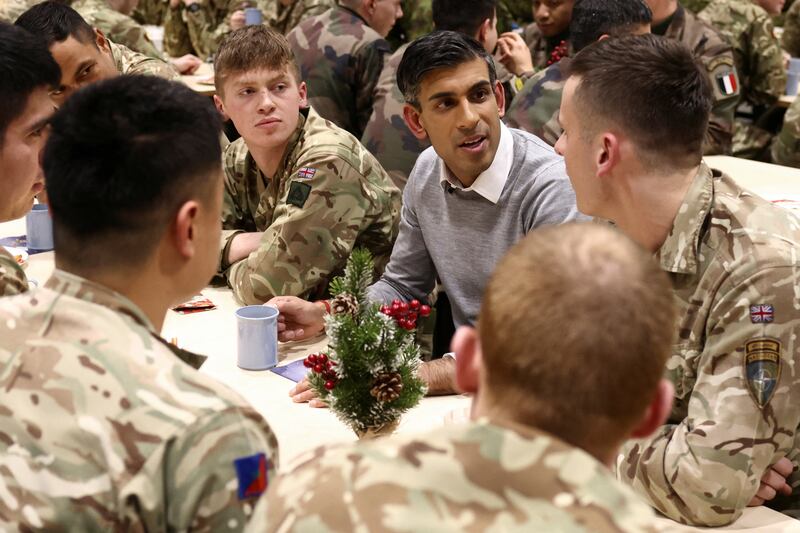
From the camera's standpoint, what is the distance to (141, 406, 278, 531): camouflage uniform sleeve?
3.57 ft

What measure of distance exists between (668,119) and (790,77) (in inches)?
158

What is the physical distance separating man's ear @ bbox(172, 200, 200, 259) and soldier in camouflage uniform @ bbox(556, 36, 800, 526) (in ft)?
2.78

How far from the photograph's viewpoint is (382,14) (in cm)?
441

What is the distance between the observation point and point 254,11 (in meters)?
5.64

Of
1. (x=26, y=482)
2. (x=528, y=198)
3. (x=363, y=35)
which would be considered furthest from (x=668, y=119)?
(x=363, y=35)

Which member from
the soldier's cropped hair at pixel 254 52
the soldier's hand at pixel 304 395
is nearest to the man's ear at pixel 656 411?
the soldier's hand at pixel 304 395

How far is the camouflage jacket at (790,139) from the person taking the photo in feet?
15.3

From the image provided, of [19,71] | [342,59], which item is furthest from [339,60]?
[19,71]

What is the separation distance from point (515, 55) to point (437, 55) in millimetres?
1888

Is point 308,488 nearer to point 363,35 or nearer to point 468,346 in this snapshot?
point 468,346

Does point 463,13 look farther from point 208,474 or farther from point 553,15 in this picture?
point 208,474

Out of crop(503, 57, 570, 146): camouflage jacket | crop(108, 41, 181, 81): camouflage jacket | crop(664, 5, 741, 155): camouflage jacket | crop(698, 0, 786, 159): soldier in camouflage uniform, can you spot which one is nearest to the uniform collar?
crop(503, 57, 570, 146): camouflage jacket

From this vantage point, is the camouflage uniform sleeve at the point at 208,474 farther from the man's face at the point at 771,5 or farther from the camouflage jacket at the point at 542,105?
the man's face at the point at 771,5

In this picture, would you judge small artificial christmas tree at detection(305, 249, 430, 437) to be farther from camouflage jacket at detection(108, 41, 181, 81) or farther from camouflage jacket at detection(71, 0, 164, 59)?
camouflage jacket at detection(71, 0, 164, 59)
